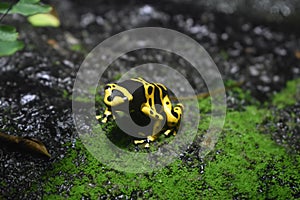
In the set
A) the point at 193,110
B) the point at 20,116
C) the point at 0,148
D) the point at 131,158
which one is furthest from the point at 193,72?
the point at 0,148

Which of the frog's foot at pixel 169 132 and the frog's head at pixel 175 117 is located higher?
the frog's head at pixel 175 117

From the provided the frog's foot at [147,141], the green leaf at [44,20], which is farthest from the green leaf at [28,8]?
the green leaf at [44,20]

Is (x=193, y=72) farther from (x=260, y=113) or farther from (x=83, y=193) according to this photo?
(x=83, y=193)

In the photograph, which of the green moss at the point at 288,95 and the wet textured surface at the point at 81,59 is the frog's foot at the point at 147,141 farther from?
the green moss at the point at 288,95

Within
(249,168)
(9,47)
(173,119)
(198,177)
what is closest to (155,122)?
(173,119)

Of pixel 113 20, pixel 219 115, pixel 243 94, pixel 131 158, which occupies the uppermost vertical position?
pixel 243 94

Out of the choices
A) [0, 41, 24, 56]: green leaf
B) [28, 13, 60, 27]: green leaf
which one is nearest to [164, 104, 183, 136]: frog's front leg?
[0, 41, 24, 56]: green leaf

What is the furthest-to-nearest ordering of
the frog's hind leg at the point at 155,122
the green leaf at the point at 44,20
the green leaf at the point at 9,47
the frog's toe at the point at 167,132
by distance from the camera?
1. the green leaf at the point at 44,20
2. the frog's toe at the point at 167,132
3. the frog's hind leg at the point at 155,122
4. the green leaf at the point at 9,47
